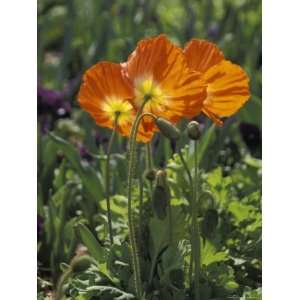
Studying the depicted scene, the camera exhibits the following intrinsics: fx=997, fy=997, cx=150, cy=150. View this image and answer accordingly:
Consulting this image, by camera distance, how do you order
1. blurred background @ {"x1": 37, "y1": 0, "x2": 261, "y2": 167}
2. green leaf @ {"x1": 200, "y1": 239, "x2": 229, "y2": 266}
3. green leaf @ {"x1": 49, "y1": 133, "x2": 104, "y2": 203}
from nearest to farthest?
green leaf @ {"x1": 200, "y1": 239, "x2": 229, "y2": 266}, green leaf @ {"x1": 49, "y1": 133, "x2": 104, "y2": 203}, blurred background @ {"x1": 37, "y1": 0, "x2": 261, "y2": 167}

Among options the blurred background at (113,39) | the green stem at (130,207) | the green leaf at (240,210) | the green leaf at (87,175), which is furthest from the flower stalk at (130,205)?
the blurred background at (113,39)

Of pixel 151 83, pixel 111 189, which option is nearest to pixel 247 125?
pixel 111 189

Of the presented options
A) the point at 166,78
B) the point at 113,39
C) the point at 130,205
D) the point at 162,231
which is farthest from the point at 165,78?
the point at 113,39

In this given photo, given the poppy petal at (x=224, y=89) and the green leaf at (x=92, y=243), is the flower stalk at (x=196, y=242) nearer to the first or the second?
the poppy petal at (x=224, y=89)

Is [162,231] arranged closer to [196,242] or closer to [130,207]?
[196,242]

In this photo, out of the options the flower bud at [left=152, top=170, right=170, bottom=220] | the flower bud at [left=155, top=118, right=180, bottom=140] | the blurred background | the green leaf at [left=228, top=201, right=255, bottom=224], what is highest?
the blurred background

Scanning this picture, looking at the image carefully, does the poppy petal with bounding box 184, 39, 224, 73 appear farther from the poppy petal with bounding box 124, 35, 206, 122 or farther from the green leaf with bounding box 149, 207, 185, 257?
the green leaf with bounding box 149, 207, 185, 257

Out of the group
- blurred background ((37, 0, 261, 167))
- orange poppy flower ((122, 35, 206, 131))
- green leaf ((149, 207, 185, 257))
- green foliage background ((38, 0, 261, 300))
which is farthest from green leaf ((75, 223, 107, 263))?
blurred background ((37, 0, 261, 167))
